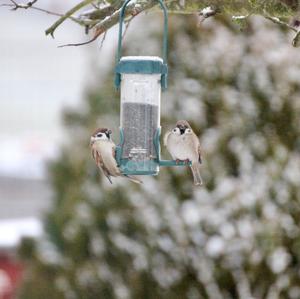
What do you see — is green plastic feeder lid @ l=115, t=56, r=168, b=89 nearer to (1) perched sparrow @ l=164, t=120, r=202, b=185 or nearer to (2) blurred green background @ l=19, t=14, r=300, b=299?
(1) perched sparrow @ l=164, t=120, r=202, b=185

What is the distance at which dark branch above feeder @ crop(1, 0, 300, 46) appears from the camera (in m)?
3.38

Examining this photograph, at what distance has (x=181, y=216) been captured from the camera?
7.23 m

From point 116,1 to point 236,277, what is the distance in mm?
3728

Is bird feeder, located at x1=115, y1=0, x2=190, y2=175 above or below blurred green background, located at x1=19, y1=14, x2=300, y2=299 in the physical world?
above

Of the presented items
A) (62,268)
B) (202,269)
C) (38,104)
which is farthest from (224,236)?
(38,104)

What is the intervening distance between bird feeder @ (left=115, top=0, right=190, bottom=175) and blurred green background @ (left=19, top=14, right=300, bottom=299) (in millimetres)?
3118

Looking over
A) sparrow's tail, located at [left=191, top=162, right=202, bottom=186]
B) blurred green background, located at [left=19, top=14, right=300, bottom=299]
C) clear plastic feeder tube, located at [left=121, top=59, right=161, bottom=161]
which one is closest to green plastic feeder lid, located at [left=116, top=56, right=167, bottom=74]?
clear plastic feeder tube, located at [left=121, top=59, right=161, bottom=161]

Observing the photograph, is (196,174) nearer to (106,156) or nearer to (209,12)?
(106,156)

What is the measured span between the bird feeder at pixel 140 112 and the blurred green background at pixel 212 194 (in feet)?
10.2

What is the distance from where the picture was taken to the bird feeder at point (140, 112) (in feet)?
12.0

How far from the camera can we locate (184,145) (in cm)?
367

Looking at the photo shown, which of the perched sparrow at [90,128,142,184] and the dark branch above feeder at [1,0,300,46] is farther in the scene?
the perched sparrow at [90,128,142,184]

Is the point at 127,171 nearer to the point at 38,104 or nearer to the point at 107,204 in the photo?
the point at 107,204

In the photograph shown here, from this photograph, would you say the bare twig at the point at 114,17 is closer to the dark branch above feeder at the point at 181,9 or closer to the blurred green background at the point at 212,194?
the dark branch above feeder at the point at 181,9
